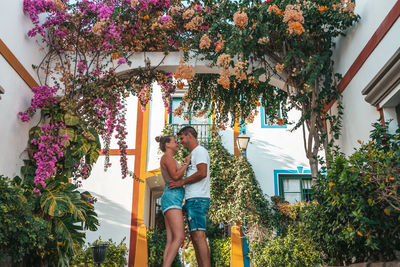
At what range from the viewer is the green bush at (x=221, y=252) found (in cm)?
1041

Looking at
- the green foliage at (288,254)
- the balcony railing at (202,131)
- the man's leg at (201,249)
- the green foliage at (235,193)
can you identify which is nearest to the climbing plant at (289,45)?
the green foliage at (288,254)

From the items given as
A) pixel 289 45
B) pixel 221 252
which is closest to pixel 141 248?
pixel 221 252

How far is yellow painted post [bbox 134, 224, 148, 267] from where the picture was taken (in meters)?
10.2

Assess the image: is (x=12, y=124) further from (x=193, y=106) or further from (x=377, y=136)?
(x=377, y=136)

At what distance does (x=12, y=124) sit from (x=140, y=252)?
20.8 feet

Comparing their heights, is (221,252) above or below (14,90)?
below

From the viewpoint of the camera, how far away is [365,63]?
4.30 meters

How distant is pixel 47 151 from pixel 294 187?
8196mm

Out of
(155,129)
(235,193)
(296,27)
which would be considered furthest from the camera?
(155,129)

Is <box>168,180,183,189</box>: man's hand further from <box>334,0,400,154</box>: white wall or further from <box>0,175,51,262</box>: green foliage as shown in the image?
<box>334,0,400,154</box>: white wall

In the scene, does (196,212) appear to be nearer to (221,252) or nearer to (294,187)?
(221,252)

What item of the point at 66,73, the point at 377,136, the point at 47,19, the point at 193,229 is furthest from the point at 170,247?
the point at 47,19

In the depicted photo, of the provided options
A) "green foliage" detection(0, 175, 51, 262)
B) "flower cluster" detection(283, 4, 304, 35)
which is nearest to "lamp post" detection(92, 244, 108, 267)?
"green foliage" detection(0, 175, 51, 262)

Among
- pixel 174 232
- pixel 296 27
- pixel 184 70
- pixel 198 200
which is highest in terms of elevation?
pixel 296 27
